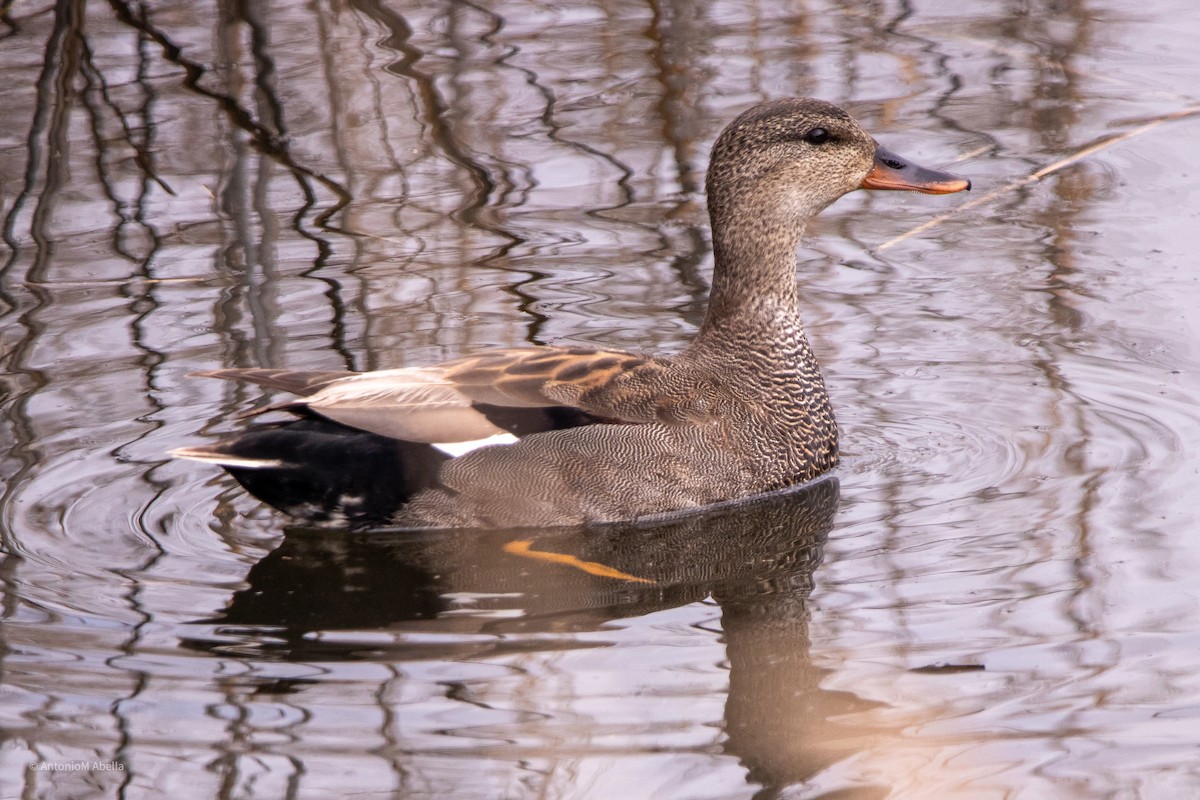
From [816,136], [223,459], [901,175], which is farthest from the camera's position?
[901,175]

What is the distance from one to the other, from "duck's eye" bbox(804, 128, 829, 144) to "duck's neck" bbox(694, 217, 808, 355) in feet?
1.09

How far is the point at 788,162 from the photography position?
6652 millimetres

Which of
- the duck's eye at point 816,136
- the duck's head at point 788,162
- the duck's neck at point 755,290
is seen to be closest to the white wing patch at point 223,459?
the duck's neck at point 755,290

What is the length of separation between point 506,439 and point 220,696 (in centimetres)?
154

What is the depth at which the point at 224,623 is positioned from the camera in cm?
536

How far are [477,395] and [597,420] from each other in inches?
16.6

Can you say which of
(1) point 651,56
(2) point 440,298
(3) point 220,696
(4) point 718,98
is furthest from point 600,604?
(1) point 651,56

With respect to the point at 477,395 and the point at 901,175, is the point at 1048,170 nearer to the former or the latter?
the point at 901,175

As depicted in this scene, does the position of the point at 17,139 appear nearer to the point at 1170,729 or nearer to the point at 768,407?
the point at 768,407

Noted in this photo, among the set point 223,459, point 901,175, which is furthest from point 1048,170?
point 223,459

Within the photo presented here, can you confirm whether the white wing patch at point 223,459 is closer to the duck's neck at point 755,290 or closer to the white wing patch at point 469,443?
the white wing patch at point 469,443

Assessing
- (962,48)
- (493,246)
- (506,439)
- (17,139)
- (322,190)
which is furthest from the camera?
(962,48)

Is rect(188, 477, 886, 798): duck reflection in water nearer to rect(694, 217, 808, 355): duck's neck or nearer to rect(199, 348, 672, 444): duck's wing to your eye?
rect(199, 348, 672, 444): duck's wing

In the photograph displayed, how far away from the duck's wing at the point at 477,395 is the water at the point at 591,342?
416mm
